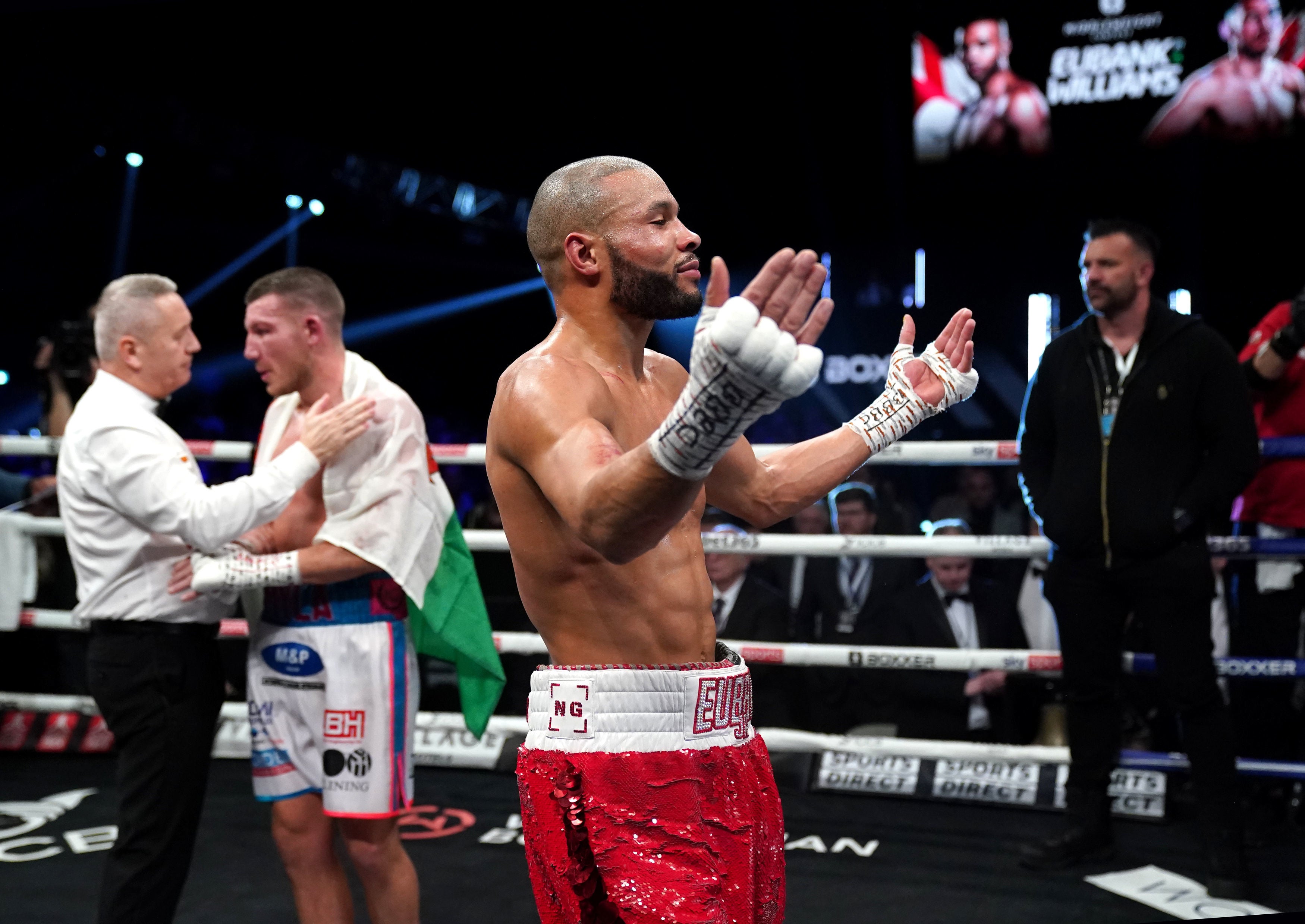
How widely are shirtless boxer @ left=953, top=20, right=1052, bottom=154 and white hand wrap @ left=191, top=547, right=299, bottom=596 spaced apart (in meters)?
7.38

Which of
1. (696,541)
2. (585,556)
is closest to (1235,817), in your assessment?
(696,541)

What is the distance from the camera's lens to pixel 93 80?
23.2ft

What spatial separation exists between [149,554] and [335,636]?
46 cm

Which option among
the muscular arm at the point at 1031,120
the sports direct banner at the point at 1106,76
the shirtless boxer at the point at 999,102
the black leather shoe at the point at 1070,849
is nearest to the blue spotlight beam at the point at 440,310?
the sports direct banner at the point at 1106,76

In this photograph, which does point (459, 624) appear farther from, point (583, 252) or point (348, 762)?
point (583, 252)

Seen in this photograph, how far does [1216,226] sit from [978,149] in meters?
2.18

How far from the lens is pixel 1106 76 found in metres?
8.02

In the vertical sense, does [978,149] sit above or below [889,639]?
above

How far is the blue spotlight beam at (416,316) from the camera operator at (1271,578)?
794cm

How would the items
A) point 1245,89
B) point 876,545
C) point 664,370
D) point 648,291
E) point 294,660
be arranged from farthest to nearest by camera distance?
point 1245,89
point 876,545
point 294,660
point 664,370
point 648,291

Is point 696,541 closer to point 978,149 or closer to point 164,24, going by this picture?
point 164,24

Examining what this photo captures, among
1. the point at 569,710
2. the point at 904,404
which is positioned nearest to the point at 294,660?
the point at 569,710

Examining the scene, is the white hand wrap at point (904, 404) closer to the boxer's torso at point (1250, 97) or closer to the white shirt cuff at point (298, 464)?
the white shirt cuff at point (298, 464)

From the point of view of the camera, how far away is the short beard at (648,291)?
Answer: 1.49m
